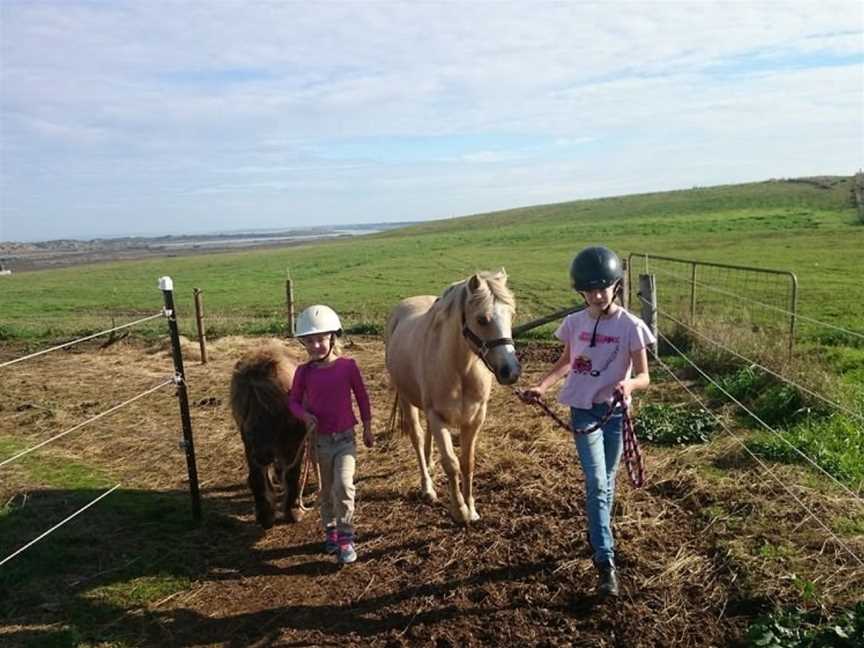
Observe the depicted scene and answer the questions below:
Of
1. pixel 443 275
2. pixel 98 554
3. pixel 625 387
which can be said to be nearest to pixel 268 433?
pixel 98 554

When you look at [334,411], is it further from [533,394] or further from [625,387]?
[625,387]

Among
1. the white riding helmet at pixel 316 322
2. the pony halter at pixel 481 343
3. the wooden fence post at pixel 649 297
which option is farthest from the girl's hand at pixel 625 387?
the wooden fence post at pixel 649 297

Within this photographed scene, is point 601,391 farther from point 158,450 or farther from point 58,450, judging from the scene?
point 58,450

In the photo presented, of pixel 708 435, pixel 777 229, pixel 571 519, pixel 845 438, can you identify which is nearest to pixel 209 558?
pixel 571 519

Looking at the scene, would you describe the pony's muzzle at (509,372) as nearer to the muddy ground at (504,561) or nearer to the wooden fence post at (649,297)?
the muddy ground at (504,561)

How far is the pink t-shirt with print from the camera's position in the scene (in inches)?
152

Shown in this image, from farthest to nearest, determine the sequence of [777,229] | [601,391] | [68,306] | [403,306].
A: [777,229]
[68,306]
[403,306]
[601,391]

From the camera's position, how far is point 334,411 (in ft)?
15.2

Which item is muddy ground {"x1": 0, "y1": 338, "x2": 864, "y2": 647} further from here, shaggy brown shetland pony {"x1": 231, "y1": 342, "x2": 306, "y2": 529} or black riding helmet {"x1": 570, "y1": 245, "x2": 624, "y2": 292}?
black riding helmet {"x1": 570, "y1": 245, "x2": 624, "y2": 292}

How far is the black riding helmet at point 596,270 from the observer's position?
12.4 feet

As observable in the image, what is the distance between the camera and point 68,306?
2555cm

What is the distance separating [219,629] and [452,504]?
6.13ft

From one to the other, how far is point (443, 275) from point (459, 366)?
2470cm

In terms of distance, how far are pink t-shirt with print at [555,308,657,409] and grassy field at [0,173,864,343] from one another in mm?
10563
